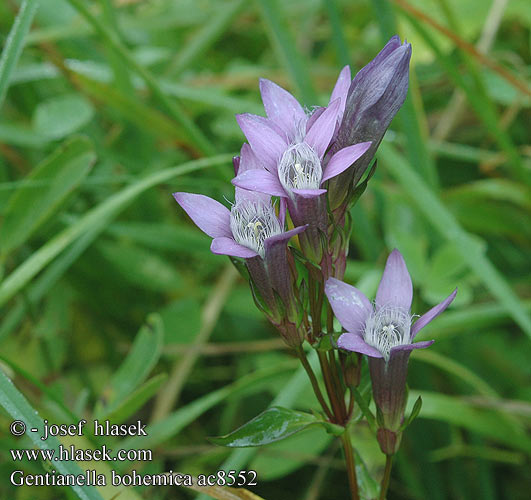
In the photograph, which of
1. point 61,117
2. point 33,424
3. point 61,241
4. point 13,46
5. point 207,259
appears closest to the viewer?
point 33,424

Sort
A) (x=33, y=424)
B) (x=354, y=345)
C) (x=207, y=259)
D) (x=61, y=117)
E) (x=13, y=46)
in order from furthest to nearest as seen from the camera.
→ (x=207, y=259), (x=61, y=117), (x=13, y=46), (x=33, y=424), (x=354, y=345)

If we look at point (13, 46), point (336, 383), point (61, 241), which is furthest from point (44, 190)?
point (336, 383)

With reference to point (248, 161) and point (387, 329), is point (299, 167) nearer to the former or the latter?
point (248, 161)

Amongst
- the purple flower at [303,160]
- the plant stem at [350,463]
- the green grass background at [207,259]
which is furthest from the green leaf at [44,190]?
the plant stem at [350,463]

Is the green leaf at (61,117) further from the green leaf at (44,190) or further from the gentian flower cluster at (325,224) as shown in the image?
the gentian flower cluster at (325,224)

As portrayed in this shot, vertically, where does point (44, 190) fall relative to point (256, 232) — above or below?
above

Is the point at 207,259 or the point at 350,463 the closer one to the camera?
the point at 350,463

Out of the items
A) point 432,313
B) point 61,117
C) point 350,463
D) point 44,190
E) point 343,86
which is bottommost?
point 350,463
